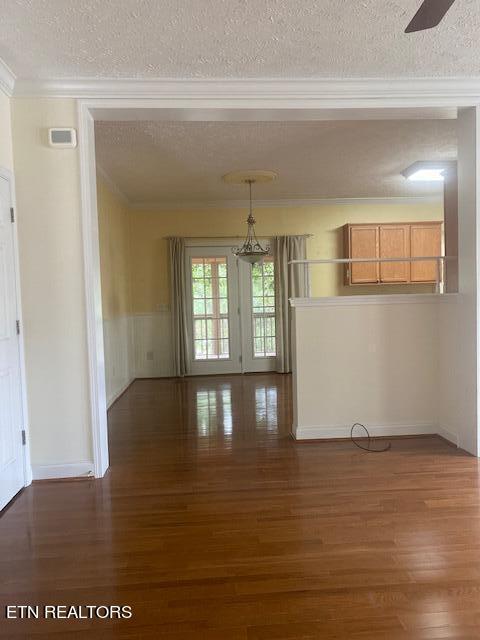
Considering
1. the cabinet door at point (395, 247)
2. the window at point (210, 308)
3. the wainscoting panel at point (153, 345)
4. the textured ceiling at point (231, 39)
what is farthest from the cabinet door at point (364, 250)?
the textured ceiling at point (231, 39)

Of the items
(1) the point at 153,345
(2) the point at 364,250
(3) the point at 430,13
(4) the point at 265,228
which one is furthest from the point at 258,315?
(3) the point at 430,13

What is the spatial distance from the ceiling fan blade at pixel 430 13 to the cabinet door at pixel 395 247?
5.20m

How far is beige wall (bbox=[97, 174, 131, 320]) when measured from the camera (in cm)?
532

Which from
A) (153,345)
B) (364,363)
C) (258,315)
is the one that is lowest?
(153,345)

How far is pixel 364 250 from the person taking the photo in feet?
22.8

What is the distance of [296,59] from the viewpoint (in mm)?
2812

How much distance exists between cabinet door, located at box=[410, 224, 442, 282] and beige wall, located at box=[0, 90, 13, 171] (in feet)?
19.0

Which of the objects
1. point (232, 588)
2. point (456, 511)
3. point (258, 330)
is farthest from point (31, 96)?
point (258, 330)

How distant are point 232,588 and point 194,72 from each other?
305cm

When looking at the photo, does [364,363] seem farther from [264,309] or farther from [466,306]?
[264,309]

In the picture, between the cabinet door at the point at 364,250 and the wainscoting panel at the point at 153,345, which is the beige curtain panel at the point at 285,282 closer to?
the cabinet door at the point at 364,250

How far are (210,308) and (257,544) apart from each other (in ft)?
17.2

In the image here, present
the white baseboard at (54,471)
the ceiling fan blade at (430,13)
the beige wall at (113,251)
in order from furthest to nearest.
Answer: the beige wall at (113,251) → the white baseboard at (54,471) → the ceiling fan blade at (430,13)

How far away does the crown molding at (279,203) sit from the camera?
704 centimetres
